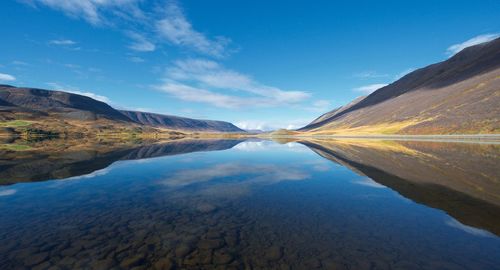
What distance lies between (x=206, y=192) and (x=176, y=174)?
34.1 ft

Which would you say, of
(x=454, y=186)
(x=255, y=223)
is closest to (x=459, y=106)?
(x=454, y=186)

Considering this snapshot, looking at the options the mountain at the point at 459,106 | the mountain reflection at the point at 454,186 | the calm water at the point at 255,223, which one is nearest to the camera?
the calm water at the point at 255,223

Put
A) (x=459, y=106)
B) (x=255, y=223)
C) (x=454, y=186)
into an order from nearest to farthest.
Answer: (x=255, y=223), (x=454, y=186), (x=459, y=106)

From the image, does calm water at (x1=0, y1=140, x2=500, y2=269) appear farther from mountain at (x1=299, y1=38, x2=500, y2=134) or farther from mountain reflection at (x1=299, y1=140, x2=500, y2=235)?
mountain at (x1=299, y1=38, x2=500, y2=134)

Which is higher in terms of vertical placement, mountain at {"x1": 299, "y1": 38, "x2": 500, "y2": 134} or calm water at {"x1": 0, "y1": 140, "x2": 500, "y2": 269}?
mountain at {"x1": 299, "y1": 38, "x2": 500, "y2": 134}

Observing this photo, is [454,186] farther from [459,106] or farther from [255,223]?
[459,106]

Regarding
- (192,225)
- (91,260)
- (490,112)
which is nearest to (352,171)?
(192,225)

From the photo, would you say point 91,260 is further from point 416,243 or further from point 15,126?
point 15,126

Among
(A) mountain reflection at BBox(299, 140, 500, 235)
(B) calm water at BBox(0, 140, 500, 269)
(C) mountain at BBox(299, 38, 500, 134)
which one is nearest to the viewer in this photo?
(B) calm water at BBox(0, 140, 500, 269)

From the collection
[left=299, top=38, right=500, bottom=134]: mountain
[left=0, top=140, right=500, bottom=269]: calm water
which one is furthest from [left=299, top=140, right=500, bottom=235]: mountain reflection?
[left=299, top=38, right=500, bottom=134]: mountain

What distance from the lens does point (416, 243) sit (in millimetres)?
11031

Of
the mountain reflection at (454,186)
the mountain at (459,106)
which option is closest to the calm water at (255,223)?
the mountain reflection at (454,186)

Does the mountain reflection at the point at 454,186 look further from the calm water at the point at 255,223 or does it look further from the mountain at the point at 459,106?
the mountain at the point at 459,106

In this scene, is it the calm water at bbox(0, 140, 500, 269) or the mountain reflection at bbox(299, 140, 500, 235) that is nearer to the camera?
the calm water at bbox(0, 140, 500, 269)
